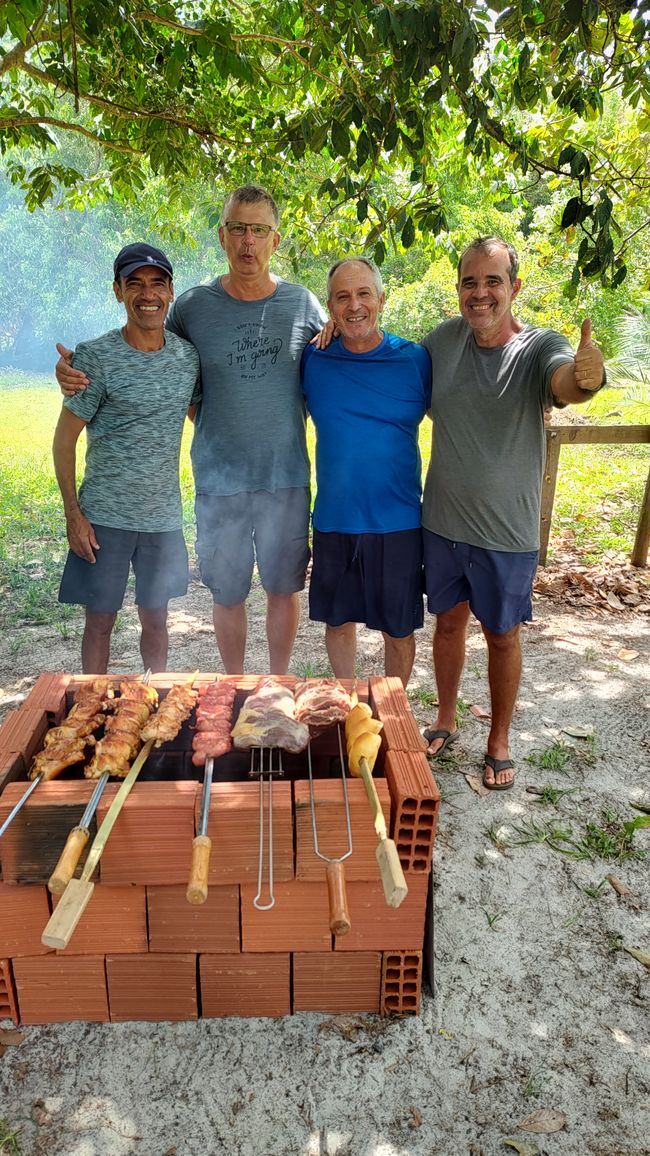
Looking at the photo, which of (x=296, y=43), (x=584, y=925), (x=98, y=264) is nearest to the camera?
(x=584, y=925)

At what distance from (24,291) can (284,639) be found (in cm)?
4486

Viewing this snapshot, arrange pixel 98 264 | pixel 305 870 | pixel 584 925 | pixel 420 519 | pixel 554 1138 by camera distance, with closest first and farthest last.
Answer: pixel 554 1138, pixel 305 870, pixel 584 925, pixel 420 519, pixel 98 264

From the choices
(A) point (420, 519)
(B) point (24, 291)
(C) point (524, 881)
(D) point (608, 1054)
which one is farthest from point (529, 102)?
(B) point (24, 291)

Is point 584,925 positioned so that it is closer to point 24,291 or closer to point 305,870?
point 305,870

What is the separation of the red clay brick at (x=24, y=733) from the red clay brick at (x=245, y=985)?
945mm

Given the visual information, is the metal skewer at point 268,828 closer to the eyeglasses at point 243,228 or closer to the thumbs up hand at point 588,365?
the thumbs up hand at point 588,365

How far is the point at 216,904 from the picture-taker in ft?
7.69

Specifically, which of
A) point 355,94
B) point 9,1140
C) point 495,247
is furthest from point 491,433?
point 9,1140

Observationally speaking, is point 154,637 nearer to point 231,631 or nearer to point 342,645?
point 231,631

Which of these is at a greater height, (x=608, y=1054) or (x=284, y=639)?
(x=284, y=639)

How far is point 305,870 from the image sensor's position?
2285 millimetres

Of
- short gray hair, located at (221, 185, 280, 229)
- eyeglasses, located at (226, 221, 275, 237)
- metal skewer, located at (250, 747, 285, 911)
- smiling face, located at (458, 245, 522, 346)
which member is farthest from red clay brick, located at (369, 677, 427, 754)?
short gray hair, located at (221, 185, 280, 229)

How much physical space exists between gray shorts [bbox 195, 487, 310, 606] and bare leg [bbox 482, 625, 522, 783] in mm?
1166

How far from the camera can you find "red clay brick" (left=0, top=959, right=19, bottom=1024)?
7.79 ft
